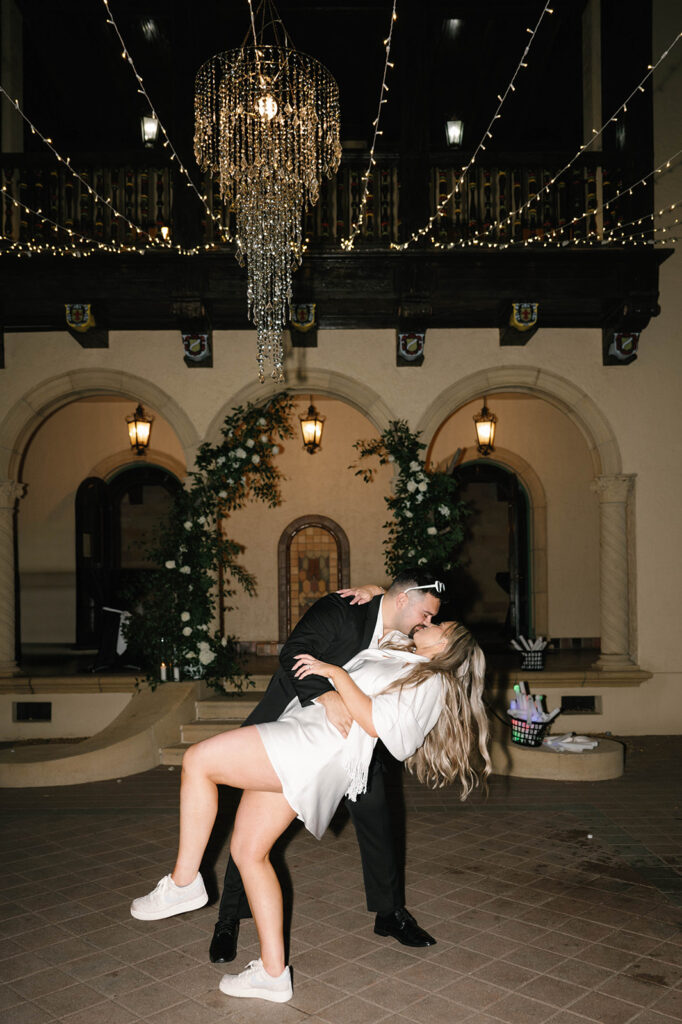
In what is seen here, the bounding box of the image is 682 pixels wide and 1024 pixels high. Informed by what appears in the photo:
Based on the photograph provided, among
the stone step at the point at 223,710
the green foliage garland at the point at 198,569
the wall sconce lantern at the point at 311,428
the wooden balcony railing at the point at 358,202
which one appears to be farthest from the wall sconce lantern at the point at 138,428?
the stone step at the point at 223,710

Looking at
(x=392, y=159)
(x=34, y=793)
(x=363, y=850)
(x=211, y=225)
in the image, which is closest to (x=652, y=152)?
(x=392, y=159)

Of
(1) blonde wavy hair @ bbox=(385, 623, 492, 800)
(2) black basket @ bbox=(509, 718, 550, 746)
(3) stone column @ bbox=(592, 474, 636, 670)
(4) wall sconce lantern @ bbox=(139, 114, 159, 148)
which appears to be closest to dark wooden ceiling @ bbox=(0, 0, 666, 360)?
(4) wall sconce lantern @ bbox=(139, 114, 159, 148)

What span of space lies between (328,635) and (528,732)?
4.19 meters

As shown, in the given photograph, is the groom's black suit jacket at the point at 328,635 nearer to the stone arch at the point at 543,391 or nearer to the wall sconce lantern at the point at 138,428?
the stone arch at the point at 543,391

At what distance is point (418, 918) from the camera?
4.56 meters

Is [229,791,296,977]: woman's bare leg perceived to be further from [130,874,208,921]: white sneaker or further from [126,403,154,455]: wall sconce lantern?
[126,403,154,455]: wall sconce lantern

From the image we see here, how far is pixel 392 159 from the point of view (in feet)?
31.1

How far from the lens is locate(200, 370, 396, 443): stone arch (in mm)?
10039

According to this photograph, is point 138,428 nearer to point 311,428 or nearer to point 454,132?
point 311,428

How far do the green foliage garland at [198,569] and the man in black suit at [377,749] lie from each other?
5.22m

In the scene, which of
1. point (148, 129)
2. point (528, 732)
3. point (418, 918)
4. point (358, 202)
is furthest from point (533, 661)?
point (148, 129)

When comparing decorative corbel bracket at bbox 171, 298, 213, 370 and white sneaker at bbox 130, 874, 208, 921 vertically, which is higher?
decorative corbel bracket at bbox 171, 298, 213, 370

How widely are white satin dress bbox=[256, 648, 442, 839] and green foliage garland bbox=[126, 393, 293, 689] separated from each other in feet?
19.0

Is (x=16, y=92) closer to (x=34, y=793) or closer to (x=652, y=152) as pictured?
(x=652, y=152)
